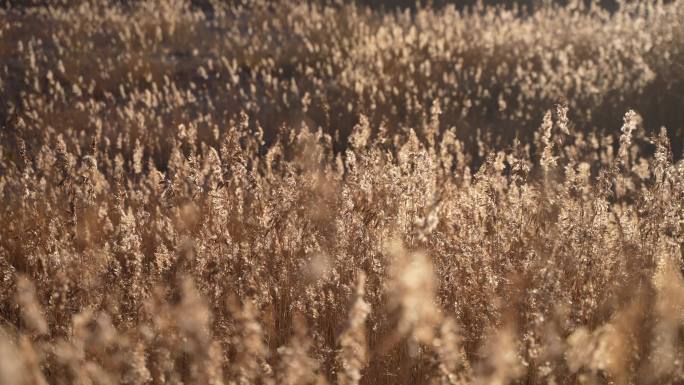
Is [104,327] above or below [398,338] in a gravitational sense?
below

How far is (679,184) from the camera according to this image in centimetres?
249

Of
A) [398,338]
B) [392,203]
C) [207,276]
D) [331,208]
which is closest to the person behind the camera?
[398,338]

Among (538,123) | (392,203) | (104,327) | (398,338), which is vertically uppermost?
(538,123)

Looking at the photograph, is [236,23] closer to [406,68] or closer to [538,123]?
[406,68]

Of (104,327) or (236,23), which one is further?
(236,23)

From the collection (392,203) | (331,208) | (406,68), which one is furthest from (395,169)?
(406,68)

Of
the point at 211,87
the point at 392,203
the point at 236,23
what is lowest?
the point at 392,203

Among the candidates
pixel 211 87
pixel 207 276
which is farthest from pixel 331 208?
pixel 211 87

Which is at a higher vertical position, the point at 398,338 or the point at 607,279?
the point at 607,279

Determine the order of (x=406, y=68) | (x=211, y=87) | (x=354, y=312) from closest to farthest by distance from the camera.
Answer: (x=354, y=312) → (x=406, y=68) → (x=211, y=87)

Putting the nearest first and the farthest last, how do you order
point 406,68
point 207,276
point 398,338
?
point 398,338 → point 207,276 → point 406,68

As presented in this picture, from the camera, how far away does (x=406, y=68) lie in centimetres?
775

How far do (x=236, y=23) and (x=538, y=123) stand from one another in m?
6.95

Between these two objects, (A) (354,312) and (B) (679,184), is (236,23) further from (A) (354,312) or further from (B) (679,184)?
(A) (354,312)
